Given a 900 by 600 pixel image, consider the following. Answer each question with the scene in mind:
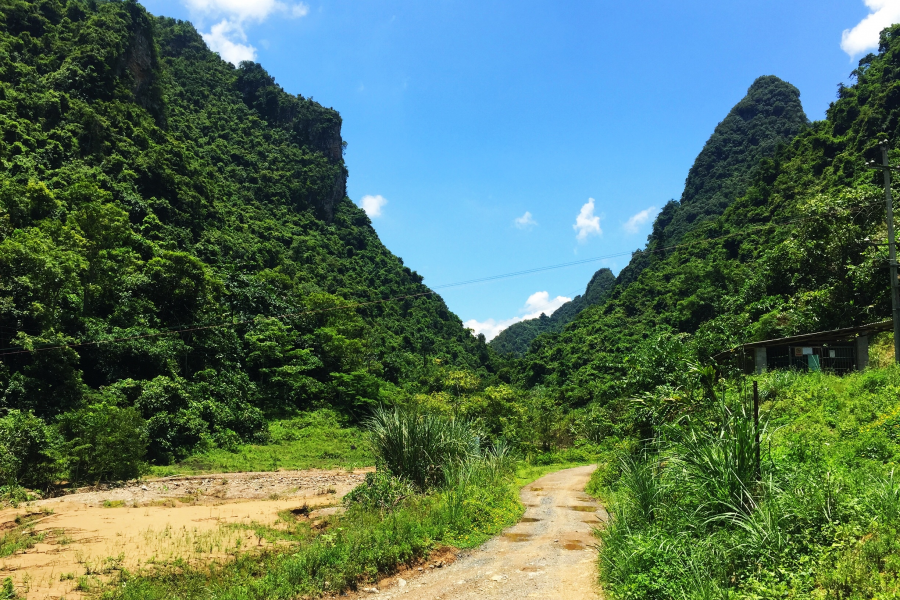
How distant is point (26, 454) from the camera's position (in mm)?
16234

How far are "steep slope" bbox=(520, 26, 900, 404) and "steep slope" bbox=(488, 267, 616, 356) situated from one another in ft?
201

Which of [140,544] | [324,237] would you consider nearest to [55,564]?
[140,544]

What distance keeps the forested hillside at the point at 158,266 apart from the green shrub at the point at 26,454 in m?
1.31

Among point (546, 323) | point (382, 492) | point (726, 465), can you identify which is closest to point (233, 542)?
point (382, 492)

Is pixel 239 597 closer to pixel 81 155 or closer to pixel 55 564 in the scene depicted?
pixel 55 564

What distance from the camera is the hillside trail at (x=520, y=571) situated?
19.3 feet

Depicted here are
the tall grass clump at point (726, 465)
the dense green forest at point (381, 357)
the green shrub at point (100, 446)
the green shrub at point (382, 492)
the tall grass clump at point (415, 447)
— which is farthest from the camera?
the green shrub at point (100, 446)

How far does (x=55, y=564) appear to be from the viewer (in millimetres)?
7902

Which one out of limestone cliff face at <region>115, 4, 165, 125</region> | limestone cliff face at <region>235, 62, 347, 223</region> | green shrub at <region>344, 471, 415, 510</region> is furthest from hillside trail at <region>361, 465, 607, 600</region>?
limestone cliff face at <region>235, 62, 347, 223</region>

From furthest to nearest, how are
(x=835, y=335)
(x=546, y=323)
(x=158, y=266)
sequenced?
(x=546, y=323), (x=158, y=266), (x=835, y=335)

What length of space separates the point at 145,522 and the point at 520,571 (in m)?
9.44

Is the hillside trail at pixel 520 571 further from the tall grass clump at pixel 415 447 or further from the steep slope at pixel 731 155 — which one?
the steep slope at pixel 731 155

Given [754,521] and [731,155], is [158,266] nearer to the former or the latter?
[754,521]

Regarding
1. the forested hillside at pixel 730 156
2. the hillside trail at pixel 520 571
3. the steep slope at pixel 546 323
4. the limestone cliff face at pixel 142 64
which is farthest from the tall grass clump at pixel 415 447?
the steep slope at pixel 546 323
